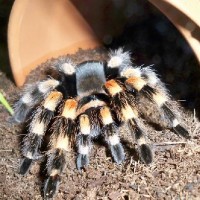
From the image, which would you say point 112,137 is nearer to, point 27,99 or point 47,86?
point 47,86

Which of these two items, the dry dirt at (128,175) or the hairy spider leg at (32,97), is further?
the hairy spider leg at (32,97)

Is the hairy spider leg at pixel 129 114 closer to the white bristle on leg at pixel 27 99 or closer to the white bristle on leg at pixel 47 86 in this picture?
the white bristle on leg at pixel 47 86

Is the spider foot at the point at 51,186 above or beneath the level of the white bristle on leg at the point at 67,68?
beneath

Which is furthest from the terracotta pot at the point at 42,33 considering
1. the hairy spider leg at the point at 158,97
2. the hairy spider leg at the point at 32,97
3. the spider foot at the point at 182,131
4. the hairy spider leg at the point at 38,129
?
the spider foot at the point at 182,131

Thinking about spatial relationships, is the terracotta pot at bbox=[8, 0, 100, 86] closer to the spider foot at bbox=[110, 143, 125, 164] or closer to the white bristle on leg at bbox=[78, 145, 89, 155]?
the white bristle on leg at bbox=[78, 145, 89, 155]

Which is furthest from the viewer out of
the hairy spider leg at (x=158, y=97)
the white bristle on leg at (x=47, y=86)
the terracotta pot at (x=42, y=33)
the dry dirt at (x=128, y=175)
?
the terracotta pot at (x=42, y=33)

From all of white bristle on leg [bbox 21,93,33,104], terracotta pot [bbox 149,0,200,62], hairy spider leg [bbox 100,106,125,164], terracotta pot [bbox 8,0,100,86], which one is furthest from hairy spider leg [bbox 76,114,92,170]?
terracotta pot [bbox 8,0,100,86]

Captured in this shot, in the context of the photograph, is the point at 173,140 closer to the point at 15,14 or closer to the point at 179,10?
the point at 179,10
